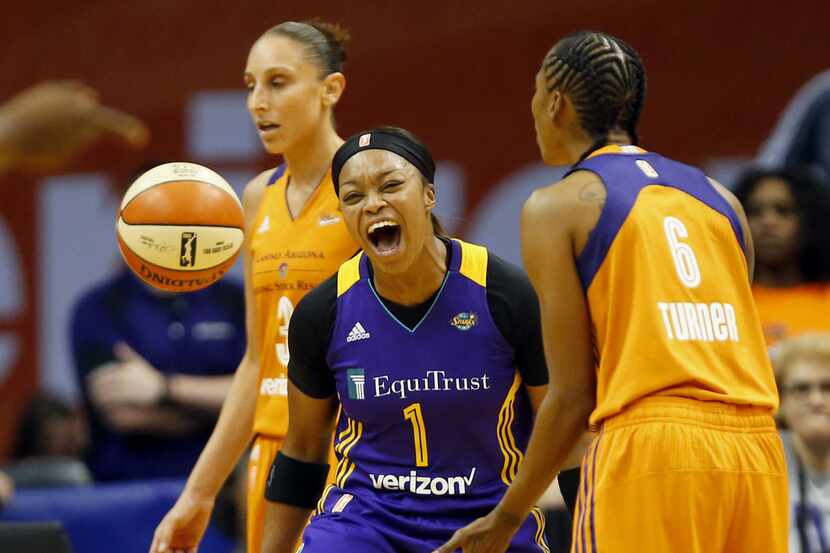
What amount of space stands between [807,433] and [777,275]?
1.12m

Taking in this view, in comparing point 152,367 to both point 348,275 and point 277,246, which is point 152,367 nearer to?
point 277,246

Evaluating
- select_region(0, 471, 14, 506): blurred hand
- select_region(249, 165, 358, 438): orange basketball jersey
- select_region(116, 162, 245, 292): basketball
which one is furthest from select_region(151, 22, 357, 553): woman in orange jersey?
select_region(0, 471, 14, 506): blurred hand

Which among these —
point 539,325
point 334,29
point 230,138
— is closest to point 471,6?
point 230,138

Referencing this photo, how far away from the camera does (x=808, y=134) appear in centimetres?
823

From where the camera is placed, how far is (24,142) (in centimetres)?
752

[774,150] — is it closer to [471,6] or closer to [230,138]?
[471,6]

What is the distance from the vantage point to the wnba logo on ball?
4.85 metres

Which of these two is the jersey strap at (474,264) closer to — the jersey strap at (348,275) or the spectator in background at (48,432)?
the jersey strap at (348,275)

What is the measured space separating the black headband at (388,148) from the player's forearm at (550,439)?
0.85 m

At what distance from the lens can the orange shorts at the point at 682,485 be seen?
12.3 ft

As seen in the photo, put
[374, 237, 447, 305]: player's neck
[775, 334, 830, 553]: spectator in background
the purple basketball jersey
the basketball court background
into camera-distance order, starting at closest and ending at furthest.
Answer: the purple basketball jersey, [374, 237, 447, 305]: player's neck, [775, 334, 830, 553]: spectator in background, the basketball court background

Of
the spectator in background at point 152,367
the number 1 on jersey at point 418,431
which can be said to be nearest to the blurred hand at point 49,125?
the spectator in background at point 152,367

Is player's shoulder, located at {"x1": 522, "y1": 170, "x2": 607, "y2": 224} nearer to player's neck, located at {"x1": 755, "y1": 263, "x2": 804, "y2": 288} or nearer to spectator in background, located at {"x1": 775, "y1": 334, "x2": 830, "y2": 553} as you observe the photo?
spectator in background, located at {"x1": 775, "y1": 334, "x2": 830, "y2": 553}

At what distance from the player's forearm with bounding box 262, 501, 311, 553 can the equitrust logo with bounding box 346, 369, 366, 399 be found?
0.51 meters
